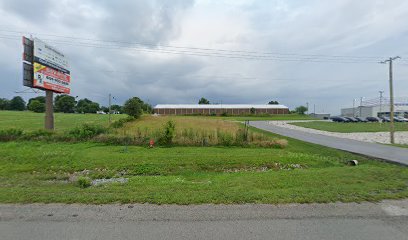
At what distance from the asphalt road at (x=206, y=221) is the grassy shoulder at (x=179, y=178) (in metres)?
0.34

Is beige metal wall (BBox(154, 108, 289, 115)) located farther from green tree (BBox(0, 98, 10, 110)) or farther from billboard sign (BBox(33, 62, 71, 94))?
billboard sign (BBox(33, 62, 71, 94))

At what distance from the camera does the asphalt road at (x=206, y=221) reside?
339 cm

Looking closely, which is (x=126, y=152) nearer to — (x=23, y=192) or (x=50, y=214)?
(x=23, y=192)

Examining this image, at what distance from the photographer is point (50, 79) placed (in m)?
16.7

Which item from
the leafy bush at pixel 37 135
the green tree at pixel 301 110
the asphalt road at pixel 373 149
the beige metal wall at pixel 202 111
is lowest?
the asphalt road at pixel 373 149

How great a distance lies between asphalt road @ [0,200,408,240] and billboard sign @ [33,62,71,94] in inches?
564

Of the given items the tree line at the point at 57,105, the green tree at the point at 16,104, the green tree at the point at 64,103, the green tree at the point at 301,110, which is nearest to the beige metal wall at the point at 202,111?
the tree line at the point at 57,105

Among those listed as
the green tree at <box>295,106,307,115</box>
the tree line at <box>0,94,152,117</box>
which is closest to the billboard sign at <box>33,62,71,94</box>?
the tree line at <box>0,94,152,117</box>

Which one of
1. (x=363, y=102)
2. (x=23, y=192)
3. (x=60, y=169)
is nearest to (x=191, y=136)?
(x=60, y=169)

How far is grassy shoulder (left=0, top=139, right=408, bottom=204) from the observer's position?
4828 millimetres

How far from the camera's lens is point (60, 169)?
8.12m

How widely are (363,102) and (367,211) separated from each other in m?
116

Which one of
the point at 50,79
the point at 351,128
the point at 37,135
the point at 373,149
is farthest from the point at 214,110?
the point at 37,135

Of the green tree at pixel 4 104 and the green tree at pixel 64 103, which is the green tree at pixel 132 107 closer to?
the green tree at pixel 64 103
